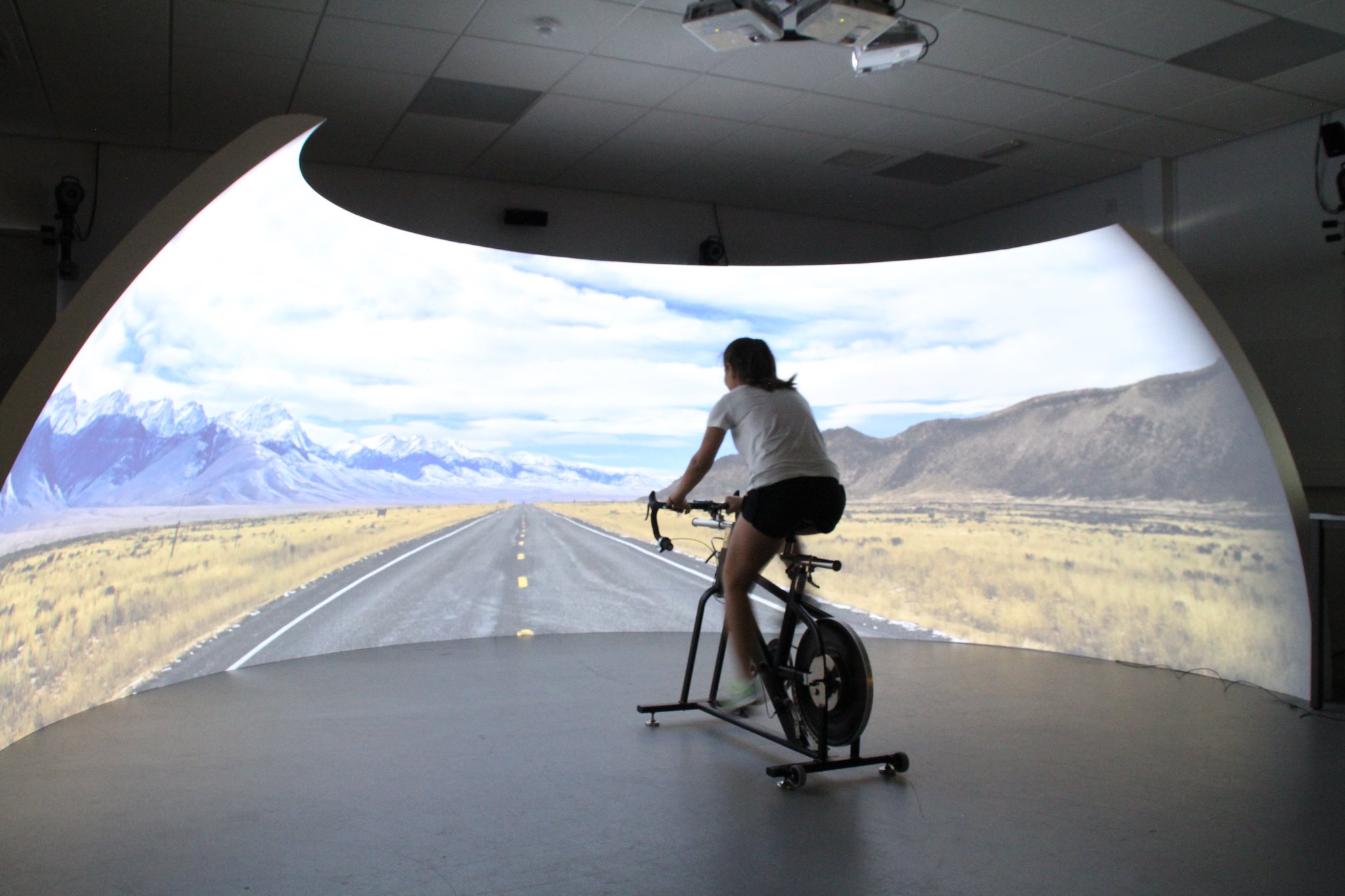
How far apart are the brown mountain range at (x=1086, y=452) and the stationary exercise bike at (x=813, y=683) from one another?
3.42 meters

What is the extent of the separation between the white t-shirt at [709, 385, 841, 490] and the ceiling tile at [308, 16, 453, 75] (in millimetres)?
2824

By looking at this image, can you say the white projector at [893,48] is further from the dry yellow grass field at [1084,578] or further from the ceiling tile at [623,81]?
the dry yellow grass field at [1084,578]

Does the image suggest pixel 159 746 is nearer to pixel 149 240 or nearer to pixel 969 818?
pixel 149 240

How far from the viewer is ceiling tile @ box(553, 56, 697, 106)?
18.5 ft

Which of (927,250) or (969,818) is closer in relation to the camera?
(969,818)

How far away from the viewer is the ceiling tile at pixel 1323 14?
489 centimetres

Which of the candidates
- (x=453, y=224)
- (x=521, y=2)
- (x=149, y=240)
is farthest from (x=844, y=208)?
(x=149, y=240)

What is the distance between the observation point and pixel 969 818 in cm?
322

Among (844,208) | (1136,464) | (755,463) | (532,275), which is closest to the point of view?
(755,463)

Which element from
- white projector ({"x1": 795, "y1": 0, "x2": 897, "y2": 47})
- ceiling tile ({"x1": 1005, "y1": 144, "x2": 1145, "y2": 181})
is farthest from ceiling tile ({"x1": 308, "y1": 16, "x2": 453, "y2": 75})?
ceiling tile ({"x1": 1005, "y1": 144, "x2": 1145, "y2": 181})

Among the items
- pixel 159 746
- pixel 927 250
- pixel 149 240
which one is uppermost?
pixel 927 250

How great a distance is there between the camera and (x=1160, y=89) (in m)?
5.96

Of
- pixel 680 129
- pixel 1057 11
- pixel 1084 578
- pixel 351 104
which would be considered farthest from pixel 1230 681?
pixel 351 104

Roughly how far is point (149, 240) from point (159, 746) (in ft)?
6.96
